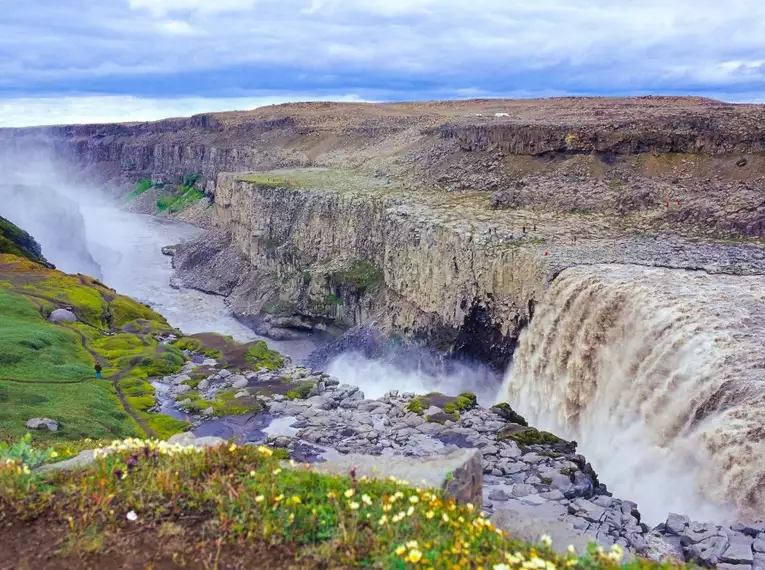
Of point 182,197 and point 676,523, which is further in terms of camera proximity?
point 182,197

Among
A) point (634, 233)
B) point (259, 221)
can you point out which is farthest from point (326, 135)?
point (634, 233)

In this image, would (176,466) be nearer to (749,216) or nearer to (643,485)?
(643,485)

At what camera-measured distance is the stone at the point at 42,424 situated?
91.2ft

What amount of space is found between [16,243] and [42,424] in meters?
48.6

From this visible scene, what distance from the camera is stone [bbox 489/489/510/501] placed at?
22.3 m

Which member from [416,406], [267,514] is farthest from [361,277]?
[267,514]

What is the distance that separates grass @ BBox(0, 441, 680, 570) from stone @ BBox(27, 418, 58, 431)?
1779 cm

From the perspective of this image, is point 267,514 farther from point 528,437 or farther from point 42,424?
point 42,424

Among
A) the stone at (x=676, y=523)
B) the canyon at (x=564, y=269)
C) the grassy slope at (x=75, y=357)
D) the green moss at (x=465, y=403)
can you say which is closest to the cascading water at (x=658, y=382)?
the canyon at (x=564, y=269)

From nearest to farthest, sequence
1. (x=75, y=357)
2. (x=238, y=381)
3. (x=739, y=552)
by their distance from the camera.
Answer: (x=739, y=552)
(x=238, y=381)
(x=75, y=357)

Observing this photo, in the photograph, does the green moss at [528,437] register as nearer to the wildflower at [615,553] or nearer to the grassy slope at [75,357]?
the grassy slope at [75,357]

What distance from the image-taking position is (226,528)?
10039 mm

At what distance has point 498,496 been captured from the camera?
22562mm

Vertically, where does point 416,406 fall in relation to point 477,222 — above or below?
below
